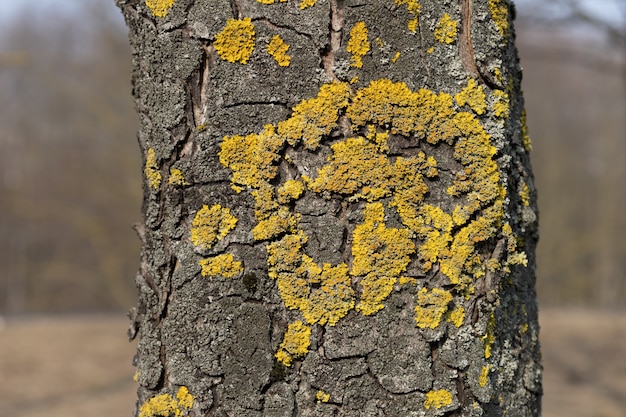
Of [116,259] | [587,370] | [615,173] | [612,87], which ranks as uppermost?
[612,87]

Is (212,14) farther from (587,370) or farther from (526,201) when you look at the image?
(587,370)

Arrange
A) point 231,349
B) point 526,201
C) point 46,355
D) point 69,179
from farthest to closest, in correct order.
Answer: point 69,179
point 46,355
point 526,201
point 231,349

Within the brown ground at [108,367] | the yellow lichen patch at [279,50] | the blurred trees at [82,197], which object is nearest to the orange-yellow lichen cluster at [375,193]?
the yellow lichen patch at [279,50]

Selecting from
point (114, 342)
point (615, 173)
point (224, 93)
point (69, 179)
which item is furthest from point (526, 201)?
point (69, 179)

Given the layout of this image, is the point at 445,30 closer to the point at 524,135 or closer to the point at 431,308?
the point at 524,135

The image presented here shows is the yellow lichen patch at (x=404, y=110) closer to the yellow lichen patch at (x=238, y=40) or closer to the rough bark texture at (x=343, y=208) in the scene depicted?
the rough bark texture at (x=343, y=208)

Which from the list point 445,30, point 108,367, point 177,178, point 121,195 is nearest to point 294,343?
point 177,178

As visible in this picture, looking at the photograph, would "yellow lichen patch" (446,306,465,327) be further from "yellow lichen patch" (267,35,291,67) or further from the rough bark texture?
"yellow lichen patch" (267,35,291,67)
